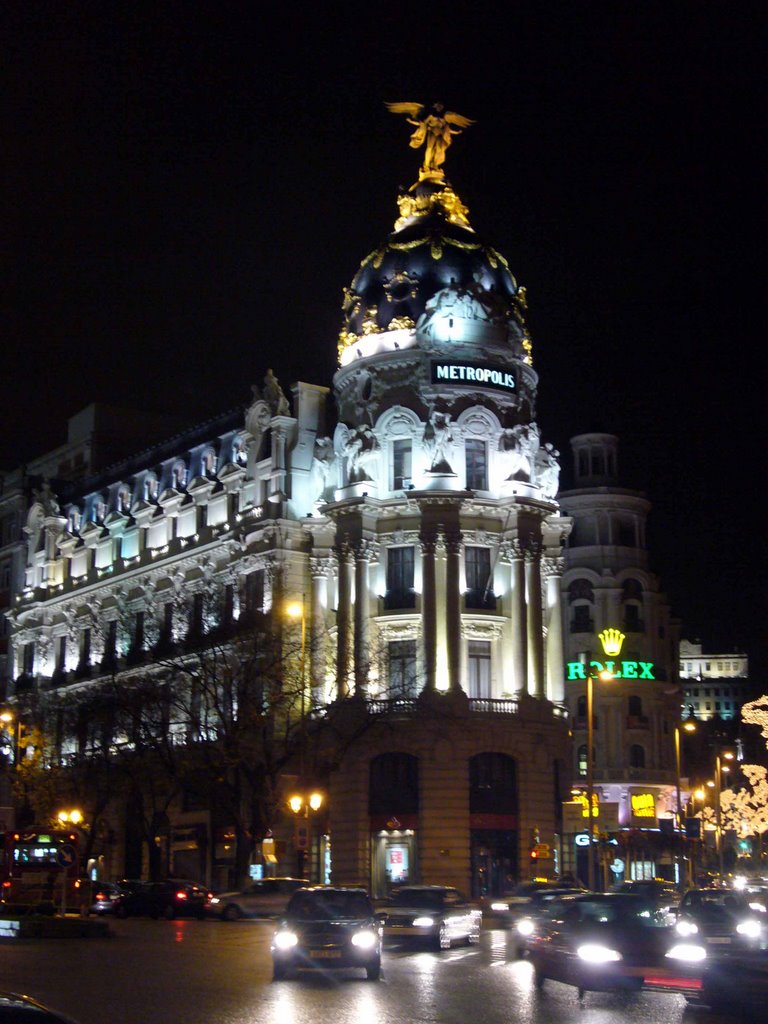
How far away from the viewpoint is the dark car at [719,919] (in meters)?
26.8

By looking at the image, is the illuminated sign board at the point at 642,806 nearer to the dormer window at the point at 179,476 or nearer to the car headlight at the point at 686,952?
the dormer window at the point at 179,476

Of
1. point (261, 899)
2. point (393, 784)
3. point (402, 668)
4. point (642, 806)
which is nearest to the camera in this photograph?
point (261, 899)

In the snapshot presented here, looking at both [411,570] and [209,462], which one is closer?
[411,570]

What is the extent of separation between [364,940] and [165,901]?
1102 inches

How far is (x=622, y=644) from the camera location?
297ft

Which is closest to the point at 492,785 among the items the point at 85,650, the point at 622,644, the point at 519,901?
the point at 622,644

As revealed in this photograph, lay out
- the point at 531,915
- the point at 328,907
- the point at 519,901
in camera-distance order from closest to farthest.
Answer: the point at 328,907 → the point at 531,915 → the point at 519,901

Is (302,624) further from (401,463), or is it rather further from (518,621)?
(518,621)

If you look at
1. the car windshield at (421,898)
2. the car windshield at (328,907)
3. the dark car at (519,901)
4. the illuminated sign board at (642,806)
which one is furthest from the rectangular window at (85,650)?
the car windshield at (328,907)

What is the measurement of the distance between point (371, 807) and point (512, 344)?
23.7 m

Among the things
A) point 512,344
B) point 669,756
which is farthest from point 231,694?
point 669,756

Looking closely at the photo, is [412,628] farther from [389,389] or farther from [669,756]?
[669,756]

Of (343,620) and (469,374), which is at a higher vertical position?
(469,374)

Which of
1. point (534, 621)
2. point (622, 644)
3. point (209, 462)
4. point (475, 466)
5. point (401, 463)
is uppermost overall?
point (209, 462)
